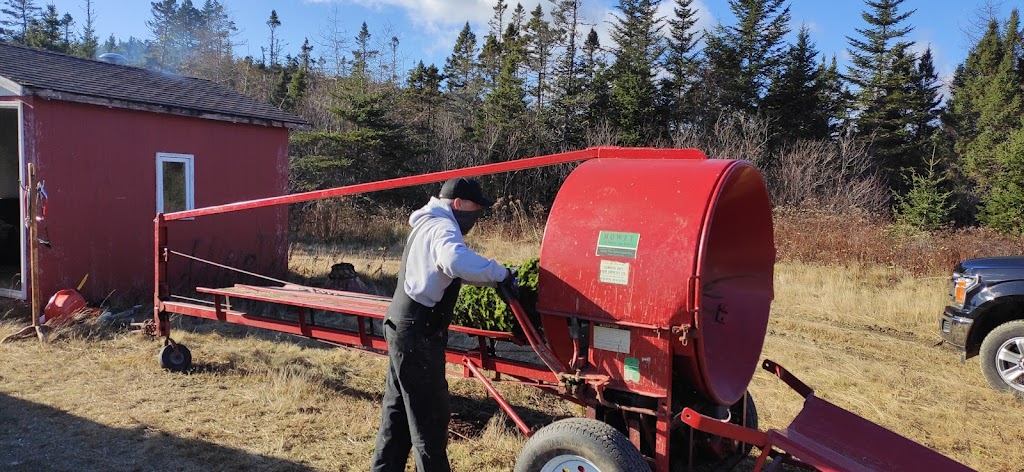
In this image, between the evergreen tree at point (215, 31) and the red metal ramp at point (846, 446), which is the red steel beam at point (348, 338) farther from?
the evergreen tree at point (215, 31)

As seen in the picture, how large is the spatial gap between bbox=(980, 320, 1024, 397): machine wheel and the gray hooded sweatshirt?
5884mm

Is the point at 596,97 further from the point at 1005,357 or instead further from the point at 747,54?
the point at 1005,357

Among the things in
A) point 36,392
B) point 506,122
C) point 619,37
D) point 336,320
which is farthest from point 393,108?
point 36,392

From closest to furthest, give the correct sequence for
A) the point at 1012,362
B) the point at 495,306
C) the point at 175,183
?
the point at 495,306 → the point at 1012,362 → the point at 175,183

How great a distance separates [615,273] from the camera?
347cm

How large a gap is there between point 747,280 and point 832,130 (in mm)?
36941

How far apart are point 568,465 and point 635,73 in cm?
3299

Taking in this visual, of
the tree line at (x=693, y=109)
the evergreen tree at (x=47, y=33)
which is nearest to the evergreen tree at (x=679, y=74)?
the tree line at (x=693, y=109)

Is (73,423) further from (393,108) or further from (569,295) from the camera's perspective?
(393,108)

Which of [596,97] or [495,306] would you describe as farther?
[596,97]

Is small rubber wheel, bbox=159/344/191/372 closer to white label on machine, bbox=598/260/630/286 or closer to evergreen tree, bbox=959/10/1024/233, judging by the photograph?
white label on machine, bbox=598/260/630/286

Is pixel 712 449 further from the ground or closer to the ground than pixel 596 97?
closer to the ground

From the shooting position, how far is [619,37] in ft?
124

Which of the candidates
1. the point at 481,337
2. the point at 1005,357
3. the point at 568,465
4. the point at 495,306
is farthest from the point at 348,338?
the point at 1005,357
